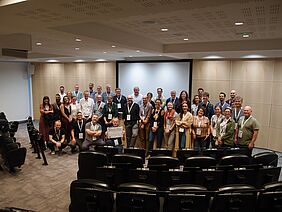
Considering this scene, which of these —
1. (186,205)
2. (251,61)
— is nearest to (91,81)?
(251,61)

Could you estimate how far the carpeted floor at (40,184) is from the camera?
4504mm

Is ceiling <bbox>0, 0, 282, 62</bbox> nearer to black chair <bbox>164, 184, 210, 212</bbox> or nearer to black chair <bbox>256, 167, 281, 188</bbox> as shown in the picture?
black chair <bbox>164, 184, 210, 212</bbox>

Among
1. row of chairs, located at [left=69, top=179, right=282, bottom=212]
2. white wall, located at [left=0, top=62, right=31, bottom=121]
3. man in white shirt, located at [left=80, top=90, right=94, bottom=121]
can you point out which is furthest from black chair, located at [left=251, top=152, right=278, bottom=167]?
white wall, located at [left=0, top=62, right=31, bottom=121]

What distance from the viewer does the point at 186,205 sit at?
3.02 metres

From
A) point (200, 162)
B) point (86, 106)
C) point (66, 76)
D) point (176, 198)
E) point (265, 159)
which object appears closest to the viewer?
point (176, 198)

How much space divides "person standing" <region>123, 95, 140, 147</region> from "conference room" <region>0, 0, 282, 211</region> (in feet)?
0.29

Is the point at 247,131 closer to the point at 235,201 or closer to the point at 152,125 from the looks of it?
the point at 152,125

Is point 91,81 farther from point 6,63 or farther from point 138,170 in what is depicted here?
point 138,170

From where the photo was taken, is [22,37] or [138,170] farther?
[22,37]

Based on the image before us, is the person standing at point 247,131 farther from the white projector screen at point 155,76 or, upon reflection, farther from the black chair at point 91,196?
the white projector screen at point 155,76

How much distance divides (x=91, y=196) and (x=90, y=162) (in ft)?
4.51

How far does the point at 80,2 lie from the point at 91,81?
9.98m

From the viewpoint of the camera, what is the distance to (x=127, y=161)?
168 inches

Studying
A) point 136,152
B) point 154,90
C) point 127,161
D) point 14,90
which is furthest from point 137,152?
point 14,90
